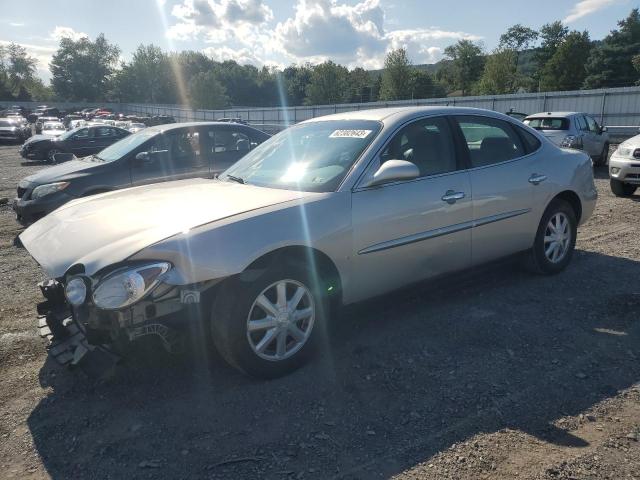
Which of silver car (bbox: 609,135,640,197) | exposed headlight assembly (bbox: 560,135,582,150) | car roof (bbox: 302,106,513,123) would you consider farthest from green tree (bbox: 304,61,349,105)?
car roof (bbox: 302,106,513,123)

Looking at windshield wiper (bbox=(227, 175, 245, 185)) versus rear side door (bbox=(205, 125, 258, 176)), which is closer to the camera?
windshield wiper (bbox=(227, 175, 245, 185))

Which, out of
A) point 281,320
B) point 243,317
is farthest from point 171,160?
point 243,317

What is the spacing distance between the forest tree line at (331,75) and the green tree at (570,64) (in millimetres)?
113

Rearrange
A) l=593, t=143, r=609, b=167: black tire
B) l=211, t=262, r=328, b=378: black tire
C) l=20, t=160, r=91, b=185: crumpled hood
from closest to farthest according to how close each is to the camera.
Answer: l=211, t=262, r=328, b=378: black tire → l=20, t=160, r=91, b=185: crumpled hood → l=593, t=143, r=609, b=167: black tire

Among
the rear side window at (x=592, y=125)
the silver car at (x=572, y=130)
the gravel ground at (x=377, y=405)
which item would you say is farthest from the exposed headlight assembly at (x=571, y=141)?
the gravel ground at (x=377, y=405)

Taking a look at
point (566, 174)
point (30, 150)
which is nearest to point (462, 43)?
point (30, 150)

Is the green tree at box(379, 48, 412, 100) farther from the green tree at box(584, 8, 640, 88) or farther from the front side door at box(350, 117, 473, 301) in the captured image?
the front side door at box(350, 117, 473, 301)

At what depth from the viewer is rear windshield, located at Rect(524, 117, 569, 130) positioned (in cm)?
1436

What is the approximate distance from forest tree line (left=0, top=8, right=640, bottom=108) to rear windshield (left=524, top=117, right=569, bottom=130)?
44.2m

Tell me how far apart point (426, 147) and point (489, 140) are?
0.82 m

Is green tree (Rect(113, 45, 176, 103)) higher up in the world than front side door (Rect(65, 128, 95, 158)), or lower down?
higher up

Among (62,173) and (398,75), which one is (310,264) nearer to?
(62,173)

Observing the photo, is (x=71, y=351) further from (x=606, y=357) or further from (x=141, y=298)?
(x=606, y=357)

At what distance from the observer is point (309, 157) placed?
4145 millimetres
